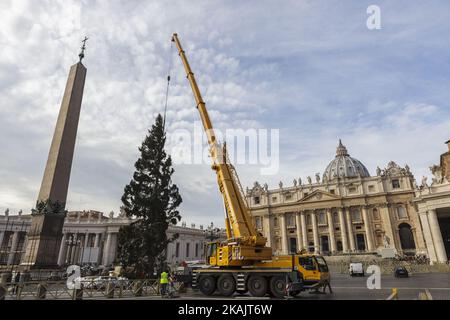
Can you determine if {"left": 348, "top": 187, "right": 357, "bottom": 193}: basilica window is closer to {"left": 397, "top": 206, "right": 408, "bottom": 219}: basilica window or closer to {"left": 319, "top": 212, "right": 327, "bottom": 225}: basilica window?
{"left": 319, "top": 212, "right": 327, "bottom": 225}: basilica window

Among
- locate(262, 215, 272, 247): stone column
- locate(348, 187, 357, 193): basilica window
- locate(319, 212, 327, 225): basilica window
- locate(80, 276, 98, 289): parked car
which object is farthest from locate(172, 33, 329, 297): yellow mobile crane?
locate(262, 215, 272, 247): stone column

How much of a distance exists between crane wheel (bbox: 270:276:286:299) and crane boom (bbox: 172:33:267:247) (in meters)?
2.10

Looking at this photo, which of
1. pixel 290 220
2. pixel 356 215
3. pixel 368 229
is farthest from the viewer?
pixel 290 220

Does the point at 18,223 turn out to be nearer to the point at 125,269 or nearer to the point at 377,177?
the point at 125,269

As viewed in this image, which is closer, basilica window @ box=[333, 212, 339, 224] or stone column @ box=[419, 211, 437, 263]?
stone column @ box=[419, 211, 437, 263]

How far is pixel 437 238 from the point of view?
4156 cm

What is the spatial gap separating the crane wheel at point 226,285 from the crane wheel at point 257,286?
105 cm

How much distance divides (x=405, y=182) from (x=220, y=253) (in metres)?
68.5

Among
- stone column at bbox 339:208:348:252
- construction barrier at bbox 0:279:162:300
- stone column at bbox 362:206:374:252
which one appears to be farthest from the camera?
stone column at bbox 339:208:348:252

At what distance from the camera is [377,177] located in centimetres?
7294

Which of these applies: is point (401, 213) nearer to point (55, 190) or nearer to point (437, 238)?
point (437, 238)

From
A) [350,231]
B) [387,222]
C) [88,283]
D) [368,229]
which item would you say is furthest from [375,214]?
[88,283]

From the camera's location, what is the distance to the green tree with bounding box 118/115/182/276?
23.1m

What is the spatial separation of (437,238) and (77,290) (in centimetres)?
4690
